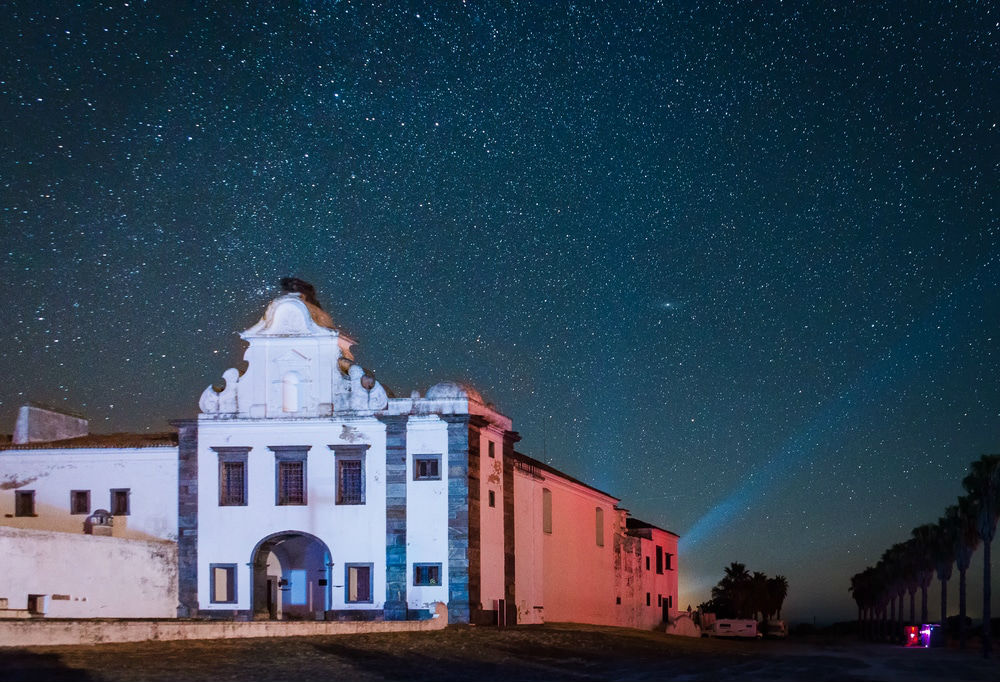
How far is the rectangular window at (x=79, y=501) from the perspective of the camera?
43.1 metres

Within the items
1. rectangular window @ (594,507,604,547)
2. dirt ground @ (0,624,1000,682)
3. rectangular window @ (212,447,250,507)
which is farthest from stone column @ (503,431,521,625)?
rectangular window @ (594,507,604,547)

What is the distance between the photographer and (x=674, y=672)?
89.1 feet

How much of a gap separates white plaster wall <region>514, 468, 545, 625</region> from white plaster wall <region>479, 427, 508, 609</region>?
233 centimetres

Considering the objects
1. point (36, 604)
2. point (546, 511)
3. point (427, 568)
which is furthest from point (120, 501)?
point (546, 511)

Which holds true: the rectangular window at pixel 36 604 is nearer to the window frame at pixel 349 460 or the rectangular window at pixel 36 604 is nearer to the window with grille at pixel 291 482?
the window with grille at pixel 291 482

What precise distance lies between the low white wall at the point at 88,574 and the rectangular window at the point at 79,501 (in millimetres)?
3138

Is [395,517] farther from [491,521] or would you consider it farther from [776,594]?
[776,594]

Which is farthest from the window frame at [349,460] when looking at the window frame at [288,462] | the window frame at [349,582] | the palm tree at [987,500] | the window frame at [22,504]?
the palm tree at [987,500]

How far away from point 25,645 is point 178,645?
3.75 meters

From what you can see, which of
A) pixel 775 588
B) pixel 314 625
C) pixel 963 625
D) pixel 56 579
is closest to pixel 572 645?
pixel 314 625

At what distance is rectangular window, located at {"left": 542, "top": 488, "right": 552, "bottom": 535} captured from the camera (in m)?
50.2

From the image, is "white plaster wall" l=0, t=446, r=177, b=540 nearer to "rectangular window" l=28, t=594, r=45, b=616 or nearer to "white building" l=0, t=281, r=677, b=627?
"white building" l=0, t=281, r=677, b=627

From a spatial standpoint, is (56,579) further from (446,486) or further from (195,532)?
(446,486)

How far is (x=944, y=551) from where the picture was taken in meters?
64.0
